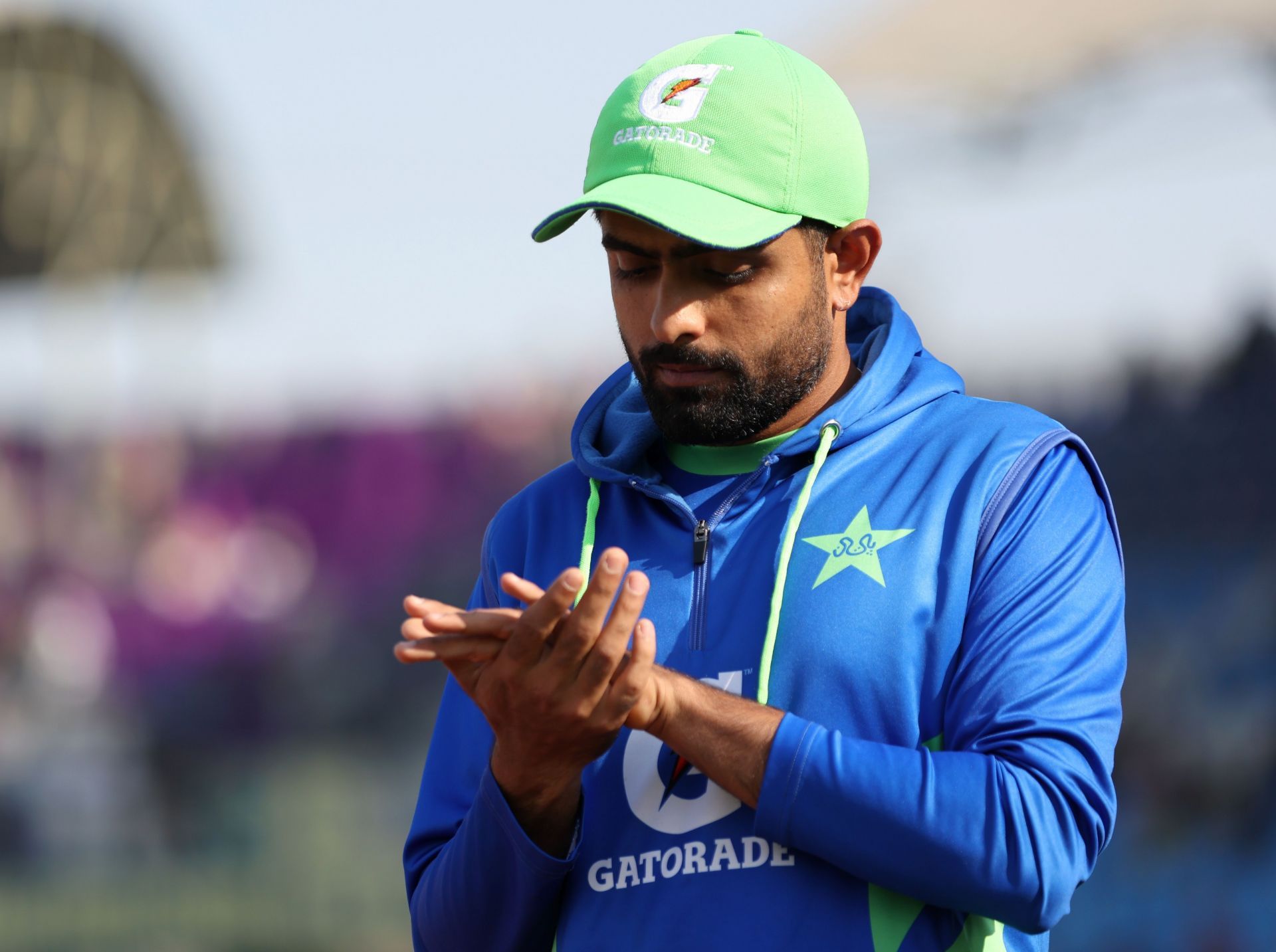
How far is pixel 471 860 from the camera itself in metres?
1.65

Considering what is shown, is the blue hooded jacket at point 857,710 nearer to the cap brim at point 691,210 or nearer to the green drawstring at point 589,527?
the green drawstring at point 589,527

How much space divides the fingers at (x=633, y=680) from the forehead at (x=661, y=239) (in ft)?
1.37

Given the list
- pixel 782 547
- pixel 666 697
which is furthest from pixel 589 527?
pixel 666 697

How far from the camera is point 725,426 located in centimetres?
171

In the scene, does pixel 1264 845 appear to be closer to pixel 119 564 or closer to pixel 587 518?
pixel 587 518

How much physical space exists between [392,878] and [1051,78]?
471 cm

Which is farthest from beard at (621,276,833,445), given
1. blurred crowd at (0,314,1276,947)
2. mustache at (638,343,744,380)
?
blurred crowd at (0,314,1276,947)

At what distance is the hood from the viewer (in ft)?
5.63

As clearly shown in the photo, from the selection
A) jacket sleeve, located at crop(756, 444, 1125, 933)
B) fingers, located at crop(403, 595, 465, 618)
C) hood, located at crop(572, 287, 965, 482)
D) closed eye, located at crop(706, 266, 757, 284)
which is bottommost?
jacket sleeve, located at crop(756, 444, 1125, 933)

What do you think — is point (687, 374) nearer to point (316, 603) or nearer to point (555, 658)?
point (555, 658)

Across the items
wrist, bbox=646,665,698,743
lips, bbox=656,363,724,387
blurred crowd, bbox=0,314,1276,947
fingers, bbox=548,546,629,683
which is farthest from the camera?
blurred crowd, bbox=0,314,1276,947

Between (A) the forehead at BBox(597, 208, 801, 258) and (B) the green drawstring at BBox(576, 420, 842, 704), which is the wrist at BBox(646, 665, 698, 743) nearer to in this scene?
(B) the green drawstring at BBox(576, 420, 842, 704)

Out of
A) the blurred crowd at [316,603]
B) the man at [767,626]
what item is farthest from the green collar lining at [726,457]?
the blurred crowd at [316,603]

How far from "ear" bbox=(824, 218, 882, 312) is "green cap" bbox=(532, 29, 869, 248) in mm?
39
